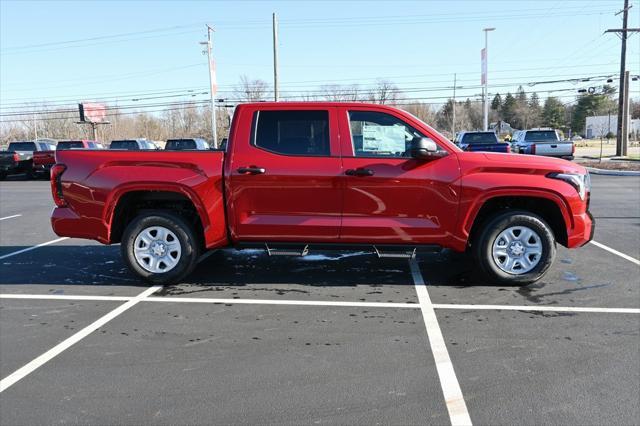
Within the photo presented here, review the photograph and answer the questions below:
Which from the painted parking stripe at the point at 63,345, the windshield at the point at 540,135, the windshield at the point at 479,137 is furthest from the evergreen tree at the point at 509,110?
the painted parking stripe at the point at 63,345

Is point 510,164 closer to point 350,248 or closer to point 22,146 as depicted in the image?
point 350,248

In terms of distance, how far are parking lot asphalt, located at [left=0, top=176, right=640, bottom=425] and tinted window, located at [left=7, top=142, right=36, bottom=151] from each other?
2239 cm

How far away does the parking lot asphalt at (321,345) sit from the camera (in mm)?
3010

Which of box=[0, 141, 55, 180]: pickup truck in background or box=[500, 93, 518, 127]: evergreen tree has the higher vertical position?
box=[500, 93, 518, 127]: evergreen tree

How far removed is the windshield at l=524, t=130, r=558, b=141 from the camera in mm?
24844

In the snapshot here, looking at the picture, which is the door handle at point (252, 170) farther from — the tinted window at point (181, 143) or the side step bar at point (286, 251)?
the tinted window at point (181, 143)

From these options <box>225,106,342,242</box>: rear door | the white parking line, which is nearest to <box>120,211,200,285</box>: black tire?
<box>225,106,342,242</box>: rear door

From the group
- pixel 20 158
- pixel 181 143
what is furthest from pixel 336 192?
pixel 20 158

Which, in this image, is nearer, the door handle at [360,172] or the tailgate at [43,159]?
the door handle at [360,172]

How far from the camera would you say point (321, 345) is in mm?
3926

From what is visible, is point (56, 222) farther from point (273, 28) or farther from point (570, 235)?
point (273, 28)

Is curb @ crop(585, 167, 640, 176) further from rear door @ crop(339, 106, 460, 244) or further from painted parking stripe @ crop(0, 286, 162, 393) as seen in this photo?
painted parking stripe @ crop(0, 286, 162, 393)

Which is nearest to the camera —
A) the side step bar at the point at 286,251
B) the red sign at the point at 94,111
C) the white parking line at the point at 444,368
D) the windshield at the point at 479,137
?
the white parking line at the point at 444,368

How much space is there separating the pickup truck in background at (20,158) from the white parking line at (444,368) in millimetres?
24387
